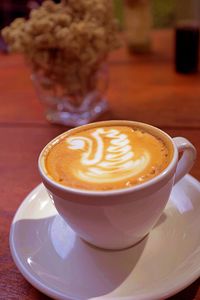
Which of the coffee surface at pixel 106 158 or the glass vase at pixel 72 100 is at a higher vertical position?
the coffee surface at pixel 106 158

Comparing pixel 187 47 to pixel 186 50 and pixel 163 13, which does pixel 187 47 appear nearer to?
pixel 186 50

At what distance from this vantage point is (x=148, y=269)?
0.52 m

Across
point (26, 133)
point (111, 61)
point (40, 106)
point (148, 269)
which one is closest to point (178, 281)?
point (148, 269)

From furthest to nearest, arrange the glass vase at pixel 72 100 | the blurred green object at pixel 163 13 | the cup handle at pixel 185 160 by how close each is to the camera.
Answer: the blurred green object at pixel 163 13
the glass vase at pixel 72 100
the cup handle at pixel 185 160

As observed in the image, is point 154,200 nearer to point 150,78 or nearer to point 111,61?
point 150,78

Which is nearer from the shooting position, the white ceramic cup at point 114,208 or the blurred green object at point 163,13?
the white ceramic cup at point 114,208

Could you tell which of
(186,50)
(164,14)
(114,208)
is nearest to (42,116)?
(186,50)

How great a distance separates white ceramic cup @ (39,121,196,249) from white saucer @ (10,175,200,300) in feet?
0.08

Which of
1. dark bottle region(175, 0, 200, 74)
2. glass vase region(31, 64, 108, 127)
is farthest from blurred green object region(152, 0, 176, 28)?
glass vase region(31, 64, 108, 127)

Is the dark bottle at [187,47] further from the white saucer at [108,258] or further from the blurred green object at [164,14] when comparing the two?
the blurred green object at [164,14]

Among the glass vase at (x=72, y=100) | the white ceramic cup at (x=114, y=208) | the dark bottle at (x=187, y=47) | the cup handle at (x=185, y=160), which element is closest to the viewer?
the white ceramic cup at (x=114, y=208)

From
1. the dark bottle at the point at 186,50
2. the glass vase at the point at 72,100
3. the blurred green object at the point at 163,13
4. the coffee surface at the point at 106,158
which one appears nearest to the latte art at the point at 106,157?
the coffee surface at the point at 106,158

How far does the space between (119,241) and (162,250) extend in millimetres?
60

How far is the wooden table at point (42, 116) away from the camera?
633 mm
